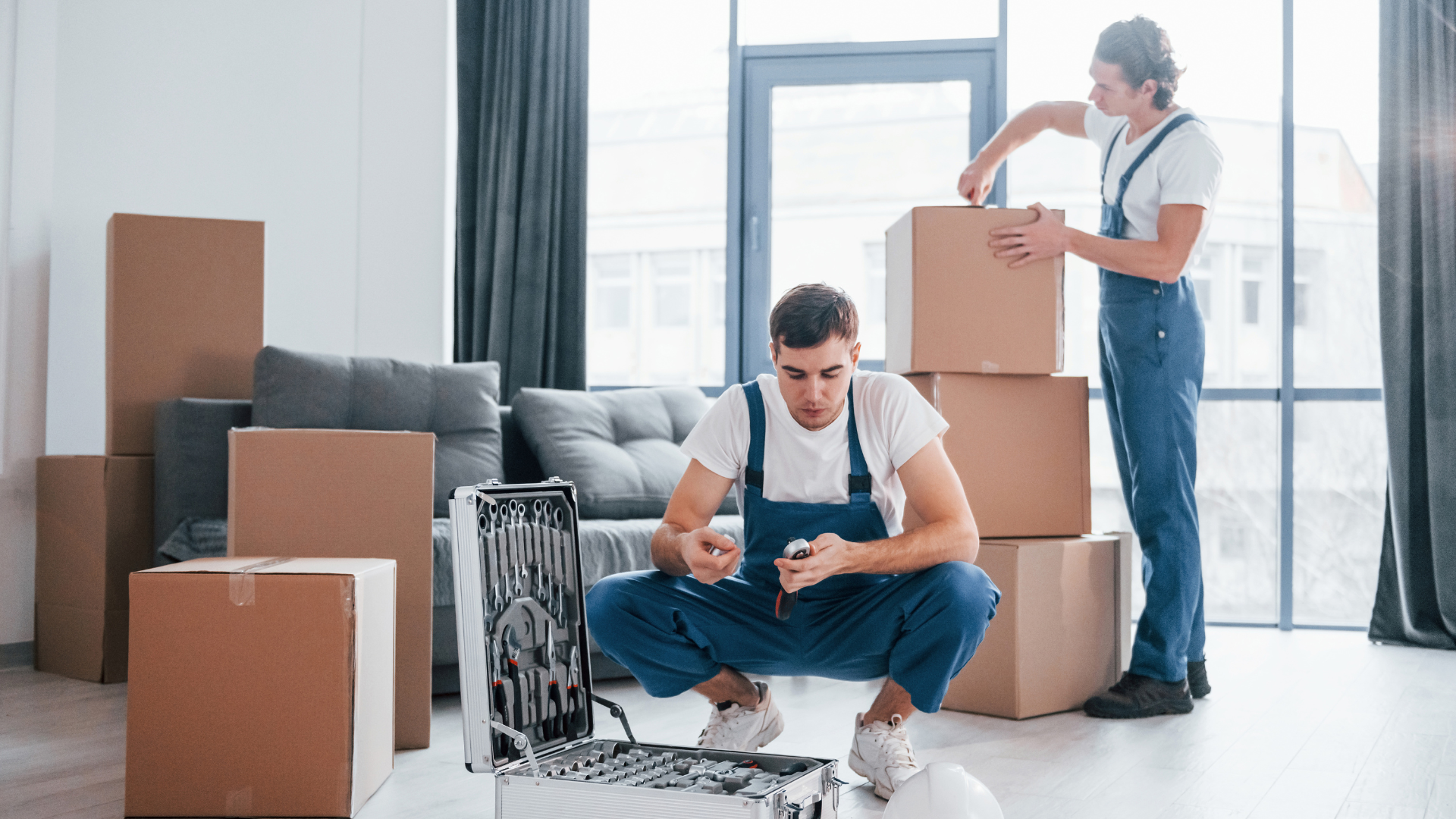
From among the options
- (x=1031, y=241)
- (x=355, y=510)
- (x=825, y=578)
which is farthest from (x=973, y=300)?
(x=355, y=510)

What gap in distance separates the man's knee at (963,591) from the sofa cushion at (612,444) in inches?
53.6

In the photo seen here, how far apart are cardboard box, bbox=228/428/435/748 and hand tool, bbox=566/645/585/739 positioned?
0.45 m

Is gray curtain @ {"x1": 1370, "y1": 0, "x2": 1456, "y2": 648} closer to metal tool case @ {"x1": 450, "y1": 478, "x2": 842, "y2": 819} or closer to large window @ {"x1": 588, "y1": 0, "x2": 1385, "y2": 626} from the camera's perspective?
large window @ {"x1": 588, "y1": 0, "x2": 1385, "y2": 626}

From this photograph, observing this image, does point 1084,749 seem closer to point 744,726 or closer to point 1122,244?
point 744,726

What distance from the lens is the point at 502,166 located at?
385 cm

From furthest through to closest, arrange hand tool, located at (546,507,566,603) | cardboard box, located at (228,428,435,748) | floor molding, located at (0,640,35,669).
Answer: floor molding, located at (0,640,35,669), cardboard box, located at (228,428,435,748), hand tool, located at (546,507,566,603)

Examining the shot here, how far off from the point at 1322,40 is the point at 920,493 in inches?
116

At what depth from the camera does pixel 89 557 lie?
2.67 metres

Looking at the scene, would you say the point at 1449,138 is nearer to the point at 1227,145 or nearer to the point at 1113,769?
the point at 1227,145

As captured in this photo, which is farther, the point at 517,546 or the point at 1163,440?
the point at 1163,440

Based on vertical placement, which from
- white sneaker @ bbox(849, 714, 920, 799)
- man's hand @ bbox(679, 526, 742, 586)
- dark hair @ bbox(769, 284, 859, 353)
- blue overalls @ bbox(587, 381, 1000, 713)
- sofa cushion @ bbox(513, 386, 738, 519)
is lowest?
white sneaker @ bbox(849, 714, 920, 799)

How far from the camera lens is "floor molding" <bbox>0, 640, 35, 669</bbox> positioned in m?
2.81

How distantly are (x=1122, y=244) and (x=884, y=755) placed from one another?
48.6 inches

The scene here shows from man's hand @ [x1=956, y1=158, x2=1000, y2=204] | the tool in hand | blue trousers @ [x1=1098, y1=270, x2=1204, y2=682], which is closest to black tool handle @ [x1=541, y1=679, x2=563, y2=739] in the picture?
the tool in hand
